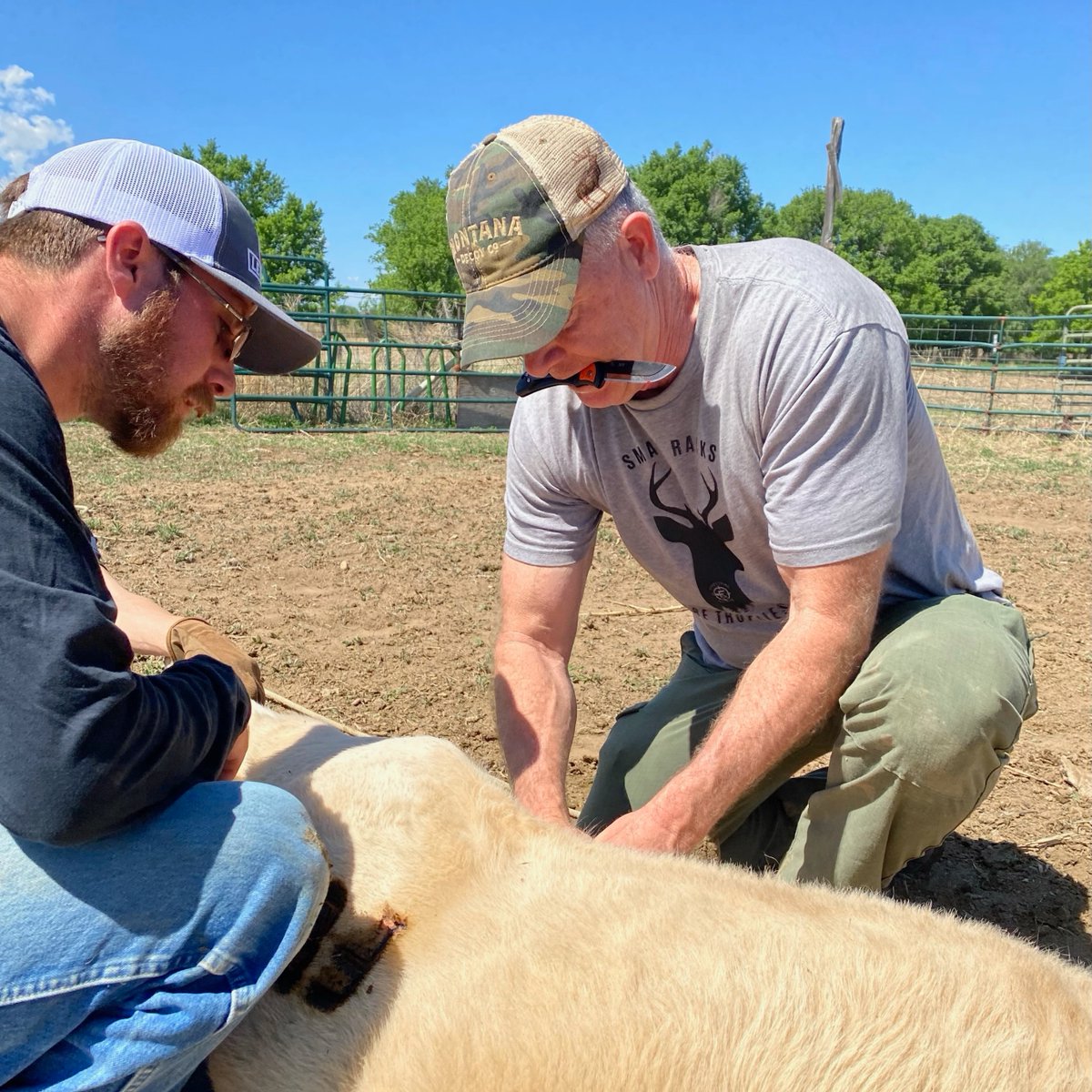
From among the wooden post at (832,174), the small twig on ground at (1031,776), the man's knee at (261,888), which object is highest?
the wooden post at (832,174)

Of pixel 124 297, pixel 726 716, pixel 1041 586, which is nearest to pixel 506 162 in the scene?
pixel 124 297

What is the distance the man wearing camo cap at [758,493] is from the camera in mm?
2156

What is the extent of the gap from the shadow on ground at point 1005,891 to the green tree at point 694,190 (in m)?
52.0

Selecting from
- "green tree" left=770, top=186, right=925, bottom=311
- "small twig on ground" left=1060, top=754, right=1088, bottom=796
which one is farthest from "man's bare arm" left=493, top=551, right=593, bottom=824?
"green tree" left=770, top=186, right=925, bottom=311

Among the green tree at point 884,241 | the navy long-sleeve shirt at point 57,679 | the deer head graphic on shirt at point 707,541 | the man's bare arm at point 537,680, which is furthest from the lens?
the green tree at point 884,241

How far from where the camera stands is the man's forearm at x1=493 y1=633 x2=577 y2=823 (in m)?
2.38

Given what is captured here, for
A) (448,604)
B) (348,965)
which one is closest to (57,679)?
(348,965)

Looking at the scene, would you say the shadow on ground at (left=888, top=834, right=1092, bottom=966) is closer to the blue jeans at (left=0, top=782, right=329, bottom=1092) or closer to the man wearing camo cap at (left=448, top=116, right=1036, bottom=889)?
the man wearing camo cap at (left=448, top=116, right=1036, bottom=889)

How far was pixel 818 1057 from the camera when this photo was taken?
1253 millimetres

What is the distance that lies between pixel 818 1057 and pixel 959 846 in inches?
87.3

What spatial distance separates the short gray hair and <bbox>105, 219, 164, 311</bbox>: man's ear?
3.03 feet

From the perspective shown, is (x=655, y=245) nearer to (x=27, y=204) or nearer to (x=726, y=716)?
(x=726, y=716)

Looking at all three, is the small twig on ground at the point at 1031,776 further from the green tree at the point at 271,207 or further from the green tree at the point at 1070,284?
the green tree at the point at 1070,284

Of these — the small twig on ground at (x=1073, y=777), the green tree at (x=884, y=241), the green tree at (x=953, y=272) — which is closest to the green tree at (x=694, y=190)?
the green tree at (x=884, y=241)
